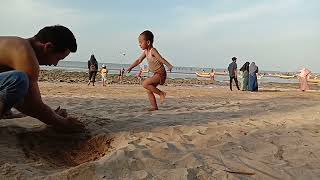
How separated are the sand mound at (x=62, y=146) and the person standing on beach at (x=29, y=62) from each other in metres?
0.29

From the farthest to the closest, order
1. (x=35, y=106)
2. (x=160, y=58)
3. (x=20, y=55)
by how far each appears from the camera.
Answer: (x=160, y=58)
(x=35, y=106)
(x=20, y=55)

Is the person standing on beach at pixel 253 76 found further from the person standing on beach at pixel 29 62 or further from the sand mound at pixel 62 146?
the person standing on beach at pixel 29 62

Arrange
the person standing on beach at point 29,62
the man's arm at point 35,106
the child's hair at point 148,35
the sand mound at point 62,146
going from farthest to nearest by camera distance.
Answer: the child's hair at point 148,35
the sand mound at point 62,146
the man's arm at point 35,106
the person standing on beach at point 29,62

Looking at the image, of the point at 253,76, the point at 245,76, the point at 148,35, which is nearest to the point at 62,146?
the point at 148,35

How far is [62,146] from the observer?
4.07 m

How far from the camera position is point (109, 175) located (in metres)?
2.89

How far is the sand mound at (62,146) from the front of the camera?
146 inches

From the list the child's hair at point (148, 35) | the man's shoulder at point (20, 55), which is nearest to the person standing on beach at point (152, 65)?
the child's hair at point (148, 35)

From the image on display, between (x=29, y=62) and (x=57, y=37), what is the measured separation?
37cm

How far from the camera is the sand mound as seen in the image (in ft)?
12.1

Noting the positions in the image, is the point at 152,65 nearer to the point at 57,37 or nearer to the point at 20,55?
the point at 57,37

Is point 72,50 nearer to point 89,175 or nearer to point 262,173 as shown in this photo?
point 89,175

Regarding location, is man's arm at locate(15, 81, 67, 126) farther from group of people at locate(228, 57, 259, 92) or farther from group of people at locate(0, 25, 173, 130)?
group of people at locate(228, 57, 259, 92)

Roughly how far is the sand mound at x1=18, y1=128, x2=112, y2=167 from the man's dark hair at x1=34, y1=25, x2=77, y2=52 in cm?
98
